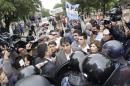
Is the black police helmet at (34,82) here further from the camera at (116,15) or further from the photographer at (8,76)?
the camera at (116,15)

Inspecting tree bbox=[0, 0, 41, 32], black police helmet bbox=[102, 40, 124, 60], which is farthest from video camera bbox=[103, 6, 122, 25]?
tree bbox=[0, 0, 41, 32]

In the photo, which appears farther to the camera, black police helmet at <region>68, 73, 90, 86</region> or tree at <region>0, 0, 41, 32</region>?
tree at <region>0, 0, 41, 32</region>

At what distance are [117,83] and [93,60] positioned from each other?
947mm

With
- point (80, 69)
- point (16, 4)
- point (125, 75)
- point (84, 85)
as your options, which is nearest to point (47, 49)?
point (80, 69)

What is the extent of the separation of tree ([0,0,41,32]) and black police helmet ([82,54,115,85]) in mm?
40725

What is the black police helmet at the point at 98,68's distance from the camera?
538 centimetres

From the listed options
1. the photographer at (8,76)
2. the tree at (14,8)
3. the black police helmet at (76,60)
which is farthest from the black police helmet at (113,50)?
the tree at (14,8)

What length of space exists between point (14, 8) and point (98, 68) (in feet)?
150

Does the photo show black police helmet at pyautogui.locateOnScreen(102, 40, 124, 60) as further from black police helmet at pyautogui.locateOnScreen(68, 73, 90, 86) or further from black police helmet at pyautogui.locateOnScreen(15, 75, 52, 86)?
black police helmet at pyautogui.locateOnScreen(15, 75, 52, 86)

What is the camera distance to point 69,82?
5.57 metres

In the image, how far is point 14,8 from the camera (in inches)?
1988

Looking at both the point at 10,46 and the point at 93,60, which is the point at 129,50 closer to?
the point at 93,60

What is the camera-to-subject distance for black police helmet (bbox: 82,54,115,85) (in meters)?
5.38

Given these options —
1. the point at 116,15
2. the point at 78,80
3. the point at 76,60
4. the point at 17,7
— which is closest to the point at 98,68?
the point at 78,80
